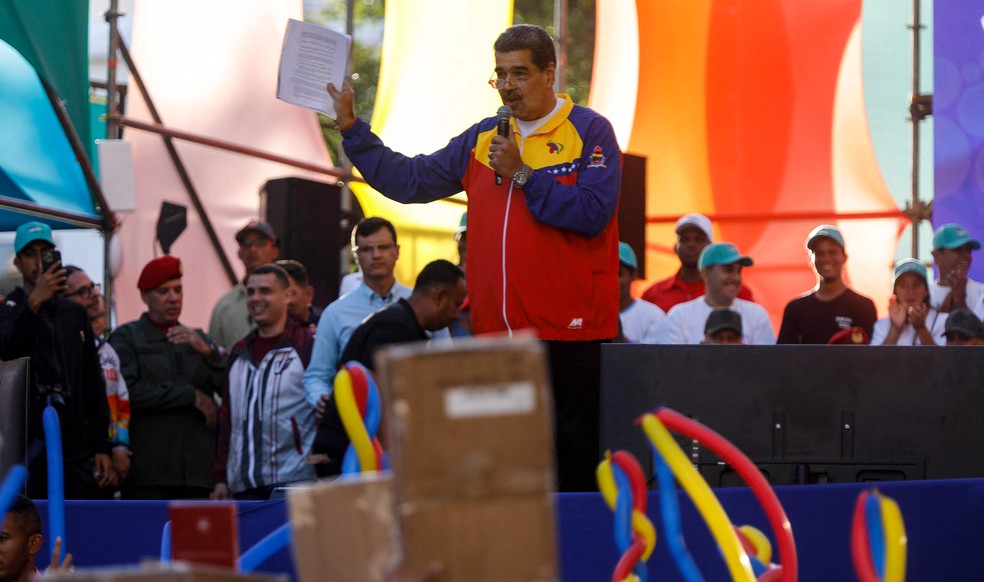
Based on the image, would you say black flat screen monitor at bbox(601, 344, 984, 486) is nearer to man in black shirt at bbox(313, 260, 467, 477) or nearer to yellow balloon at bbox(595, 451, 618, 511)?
man in black shirt at bbox(313, 260, 467, 477)

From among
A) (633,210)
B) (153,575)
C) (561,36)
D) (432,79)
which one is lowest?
(153,575)

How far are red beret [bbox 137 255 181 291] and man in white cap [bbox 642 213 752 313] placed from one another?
2501 millimetres

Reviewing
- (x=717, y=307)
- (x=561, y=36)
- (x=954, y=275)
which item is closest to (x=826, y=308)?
(x=717, y=307)

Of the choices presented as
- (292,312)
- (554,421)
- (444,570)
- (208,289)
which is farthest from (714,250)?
(444,570)

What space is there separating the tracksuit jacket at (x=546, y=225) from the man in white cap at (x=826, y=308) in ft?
8.17

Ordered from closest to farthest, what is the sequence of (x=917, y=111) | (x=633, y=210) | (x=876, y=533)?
(x=876, y=533)
(x=633, y=210)
(x=917, y=111)

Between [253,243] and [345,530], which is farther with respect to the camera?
[253,243]

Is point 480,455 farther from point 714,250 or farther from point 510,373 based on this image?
point 714,250

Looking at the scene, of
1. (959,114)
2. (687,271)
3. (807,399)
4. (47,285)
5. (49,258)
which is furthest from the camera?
(959,114)

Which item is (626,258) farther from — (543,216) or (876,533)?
(876,533)

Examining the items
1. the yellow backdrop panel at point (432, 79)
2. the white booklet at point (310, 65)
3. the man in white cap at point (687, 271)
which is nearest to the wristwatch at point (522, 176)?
the white booklet at point (310, 65)

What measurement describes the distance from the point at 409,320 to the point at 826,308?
2.43m

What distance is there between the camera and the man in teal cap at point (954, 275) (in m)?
6.90

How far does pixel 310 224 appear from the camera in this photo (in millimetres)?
8367
